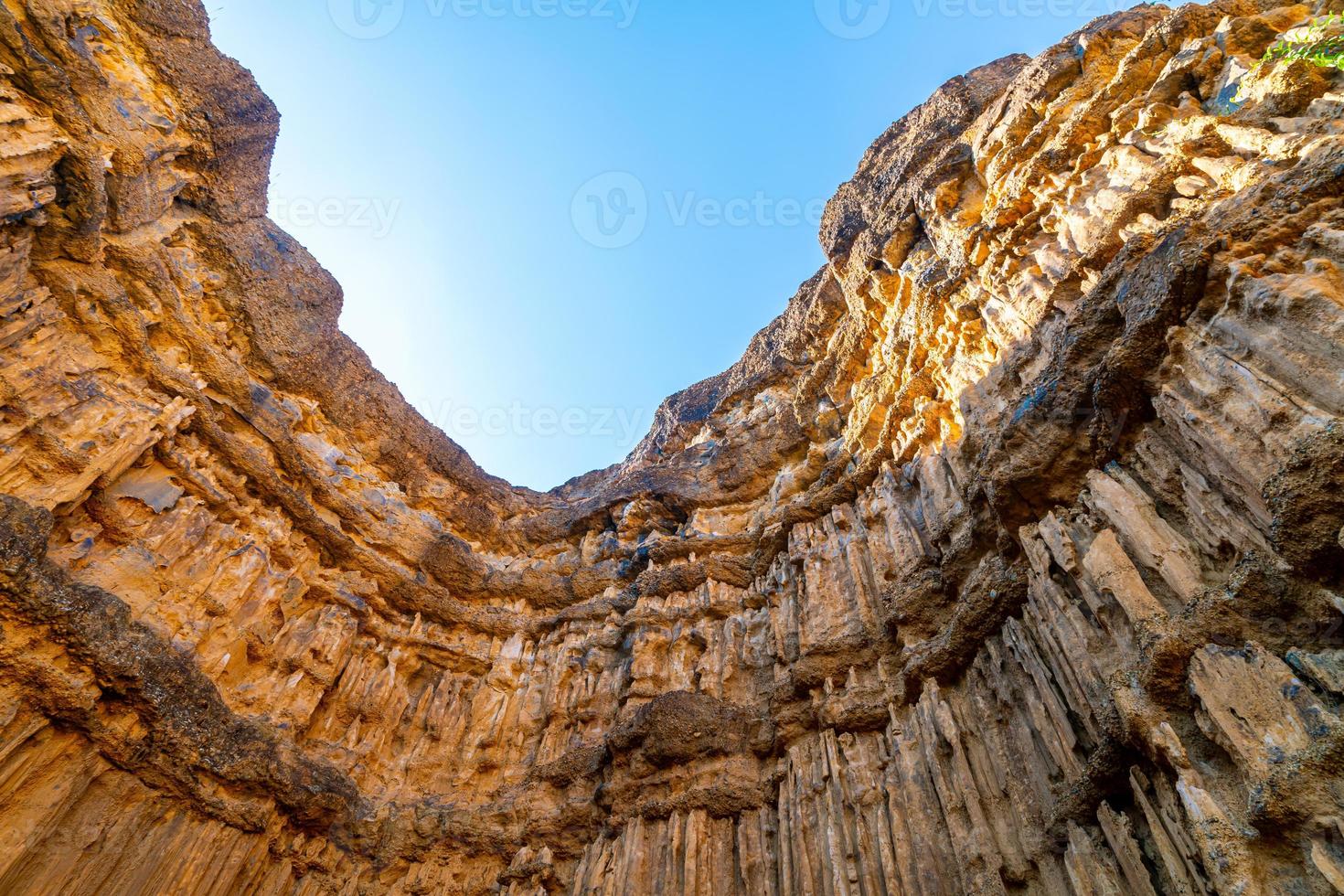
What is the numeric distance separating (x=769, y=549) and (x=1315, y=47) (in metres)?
15.4

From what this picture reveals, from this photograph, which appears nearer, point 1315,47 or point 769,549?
point 1315,47

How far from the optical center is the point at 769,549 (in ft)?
66.6

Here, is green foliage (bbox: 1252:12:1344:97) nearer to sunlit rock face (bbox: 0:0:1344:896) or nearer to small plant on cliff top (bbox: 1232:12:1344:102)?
small plant on cliff top (bbox: 1232:12:1344:102)

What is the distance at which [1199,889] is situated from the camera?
620cm

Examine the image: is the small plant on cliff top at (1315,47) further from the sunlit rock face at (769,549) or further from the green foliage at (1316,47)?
the sunlit rock face at (769,549)

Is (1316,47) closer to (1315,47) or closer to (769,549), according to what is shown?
(1315,47)

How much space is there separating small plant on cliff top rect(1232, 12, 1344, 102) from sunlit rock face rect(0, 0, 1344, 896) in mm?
215

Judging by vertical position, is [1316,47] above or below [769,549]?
below

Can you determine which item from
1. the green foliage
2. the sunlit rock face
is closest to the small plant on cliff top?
the green foliage

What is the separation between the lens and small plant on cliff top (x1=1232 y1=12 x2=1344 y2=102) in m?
9.30

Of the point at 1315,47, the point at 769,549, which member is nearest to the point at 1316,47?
the point at 1315,47

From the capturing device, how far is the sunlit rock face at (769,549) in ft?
23.2

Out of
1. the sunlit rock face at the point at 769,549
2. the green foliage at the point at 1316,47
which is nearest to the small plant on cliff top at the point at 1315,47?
the green foliage at the point at 1316,47

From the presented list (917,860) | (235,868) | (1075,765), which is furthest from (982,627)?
(235,868)
